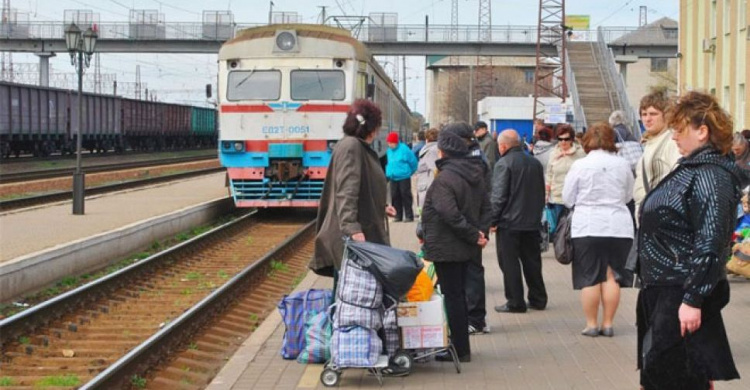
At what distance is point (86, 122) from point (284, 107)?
31.3 meters

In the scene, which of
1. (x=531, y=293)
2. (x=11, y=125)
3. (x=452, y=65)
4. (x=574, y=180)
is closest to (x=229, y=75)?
(x=531, y=293)

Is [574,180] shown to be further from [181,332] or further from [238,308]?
[238,308]

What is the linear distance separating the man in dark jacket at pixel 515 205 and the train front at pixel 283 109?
1079 centimetres

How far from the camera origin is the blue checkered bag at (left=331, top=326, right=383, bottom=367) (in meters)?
7.52

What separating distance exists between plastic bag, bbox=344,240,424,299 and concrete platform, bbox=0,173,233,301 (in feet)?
18.8

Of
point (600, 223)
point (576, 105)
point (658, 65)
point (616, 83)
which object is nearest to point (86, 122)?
point (576, 105)

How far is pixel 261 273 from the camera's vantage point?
1484 cm

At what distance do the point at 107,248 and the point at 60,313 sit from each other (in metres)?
4.90

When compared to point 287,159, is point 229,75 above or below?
above

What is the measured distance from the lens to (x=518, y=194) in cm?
1058

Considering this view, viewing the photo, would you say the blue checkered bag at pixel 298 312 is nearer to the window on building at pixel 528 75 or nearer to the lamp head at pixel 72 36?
the lamp head at pixel 72 36

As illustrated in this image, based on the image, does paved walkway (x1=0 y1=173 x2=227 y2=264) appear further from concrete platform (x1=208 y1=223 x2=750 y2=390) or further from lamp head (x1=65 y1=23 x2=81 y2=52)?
concrete platform (x1=208 y1=223 x2=750 y2=390)

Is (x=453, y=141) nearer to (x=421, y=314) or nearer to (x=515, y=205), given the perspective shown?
(x=421, y=314)

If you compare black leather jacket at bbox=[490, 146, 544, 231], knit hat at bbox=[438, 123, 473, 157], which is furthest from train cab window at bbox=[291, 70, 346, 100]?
knit hat at bbox=[438, 123, 473, 157]
